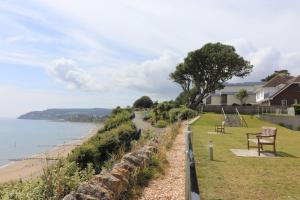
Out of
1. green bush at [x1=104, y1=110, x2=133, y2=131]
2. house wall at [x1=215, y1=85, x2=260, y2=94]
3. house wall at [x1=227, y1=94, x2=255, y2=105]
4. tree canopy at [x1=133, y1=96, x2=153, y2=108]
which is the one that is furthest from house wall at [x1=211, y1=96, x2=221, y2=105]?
green bush at [x1=104, y1=110, x2=133, y2=131]

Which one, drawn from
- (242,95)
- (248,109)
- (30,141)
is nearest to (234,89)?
(242,95)

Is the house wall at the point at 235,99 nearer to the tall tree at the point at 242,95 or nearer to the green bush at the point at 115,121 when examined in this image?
the tall tree at the point at 242,95

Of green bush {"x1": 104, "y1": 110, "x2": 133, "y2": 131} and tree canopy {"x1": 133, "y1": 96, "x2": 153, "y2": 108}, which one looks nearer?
green bush {"x1": 104, "y1": 110, "x2": 133, "y2": 131}

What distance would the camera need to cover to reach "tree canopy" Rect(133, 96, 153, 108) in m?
87.6

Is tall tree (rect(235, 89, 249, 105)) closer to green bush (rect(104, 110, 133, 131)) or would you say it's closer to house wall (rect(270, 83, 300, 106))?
house wall (rect(270, 83, 300, 106))

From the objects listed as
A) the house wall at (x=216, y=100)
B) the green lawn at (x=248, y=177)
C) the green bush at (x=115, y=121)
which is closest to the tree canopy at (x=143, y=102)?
the house wall at (x=216, y=100)

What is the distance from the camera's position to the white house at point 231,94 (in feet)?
279

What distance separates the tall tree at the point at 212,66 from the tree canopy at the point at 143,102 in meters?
16.6

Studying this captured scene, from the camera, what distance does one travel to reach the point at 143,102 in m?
88.2

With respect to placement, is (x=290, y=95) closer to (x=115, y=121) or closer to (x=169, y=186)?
(x=115, y=121)

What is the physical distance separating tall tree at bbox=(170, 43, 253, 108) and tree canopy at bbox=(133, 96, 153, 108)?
16.6m

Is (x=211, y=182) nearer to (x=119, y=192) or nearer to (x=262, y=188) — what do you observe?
(x=262, y=188)

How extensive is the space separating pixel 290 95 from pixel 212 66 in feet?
47.8

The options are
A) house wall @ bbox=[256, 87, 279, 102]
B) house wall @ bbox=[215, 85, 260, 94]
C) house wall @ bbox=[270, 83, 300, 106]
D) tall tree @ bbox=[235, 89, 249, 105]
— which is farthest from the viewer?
house wall @ bbox=[215, 85, 260, 94]
